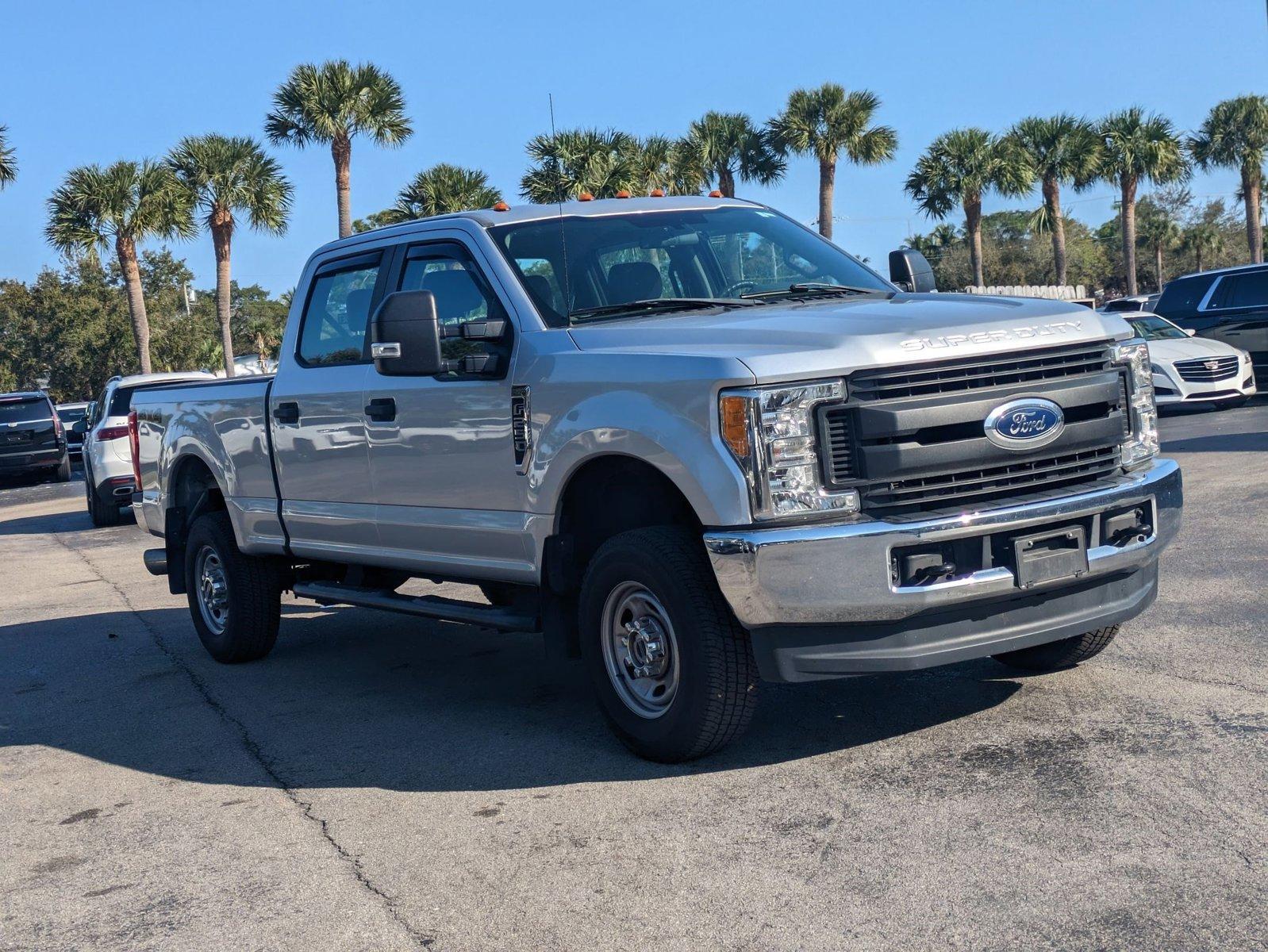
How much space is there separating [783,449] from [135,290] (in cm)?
4284

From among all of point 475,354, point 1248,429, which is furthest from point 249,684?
point 1248,429

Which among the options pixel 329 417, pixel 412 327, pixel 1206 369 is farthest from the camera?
pixel 1206 369

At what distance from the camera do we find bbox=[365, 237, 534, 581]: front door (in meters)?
5.83

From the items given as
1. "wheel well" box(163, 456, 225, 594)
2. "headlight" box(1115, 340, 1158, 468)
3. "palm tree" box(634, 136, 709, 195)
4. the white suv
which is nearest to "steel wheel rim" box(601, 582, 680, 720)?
"headlight" box(1115, 340, 1158, 468)

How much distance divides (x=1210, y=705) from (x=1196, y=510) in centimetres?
543

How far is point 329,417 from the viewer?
22.7 ft

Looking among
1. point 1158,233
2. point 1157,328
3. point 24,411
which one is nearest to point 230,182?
point 24,411

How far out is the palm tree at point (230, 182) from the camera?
42.9 meters

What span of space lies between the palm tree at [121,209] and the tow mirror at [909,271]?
39.2 meters

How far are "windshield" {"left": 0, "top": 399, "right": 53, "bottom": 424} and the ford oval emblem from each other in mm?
25352

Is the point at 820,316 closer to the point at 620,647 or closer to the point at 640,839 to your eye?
the point at 620,647

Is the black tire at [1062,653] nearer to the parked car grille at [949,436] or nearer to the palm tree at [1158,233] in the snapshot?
the parked car grille at [949,436]

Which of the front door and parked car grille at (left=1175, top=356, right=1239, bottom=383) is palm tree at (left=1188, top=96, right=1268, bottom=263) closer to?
parked car grille at (left=1175, top=356, right=1239, bottom=383)

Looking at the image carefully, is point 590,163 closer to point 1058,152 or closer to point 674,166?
point 674,166
